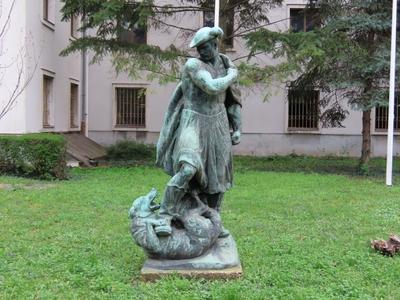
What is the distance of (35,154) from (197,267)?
28.8 feet

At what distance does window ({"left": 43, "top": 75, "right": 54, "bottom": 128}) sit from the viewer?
18031 mm

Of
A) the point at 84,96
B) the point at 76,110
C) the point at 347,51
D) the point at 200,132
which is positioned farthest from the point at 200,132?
the point at 84,96

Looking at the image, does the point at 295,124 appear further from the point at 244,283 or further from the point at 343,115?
the point at 244,283

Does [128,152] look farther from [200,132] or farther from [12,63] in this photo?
[200,132]

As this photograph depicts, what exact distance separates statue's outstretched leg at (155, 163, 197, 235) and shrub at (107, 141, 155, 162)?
564 inches

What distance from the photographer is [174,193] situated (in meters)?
5.14

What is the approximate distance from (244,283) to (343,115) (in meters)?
12.6

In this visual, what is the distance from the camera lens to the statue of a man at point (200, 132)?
505cm

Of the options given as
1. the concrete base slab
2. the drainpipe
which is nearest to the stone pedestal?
the concrete base slab

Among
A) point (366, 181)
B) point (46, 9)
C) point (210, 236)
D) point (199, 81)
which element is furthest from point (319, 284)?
point (46, 9)

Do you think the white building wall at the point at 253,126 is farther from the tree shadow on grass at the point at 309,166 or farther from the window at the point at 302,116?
the tree shadow on grass at the point at 309,166

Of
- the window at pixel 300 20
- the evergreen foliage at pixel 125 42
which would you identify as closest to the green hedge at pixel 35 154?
the evergreen foliage at pixel 125 42

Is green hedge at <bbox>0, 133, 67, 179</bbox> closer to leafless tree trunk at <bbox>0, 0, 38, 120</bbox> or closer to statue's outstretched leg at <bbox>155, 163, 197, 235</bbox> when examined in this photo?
leafless tree trunk at <bbox>0, 0, 38, 120</bbox>

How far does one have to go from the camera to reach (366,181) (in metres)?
13.5
